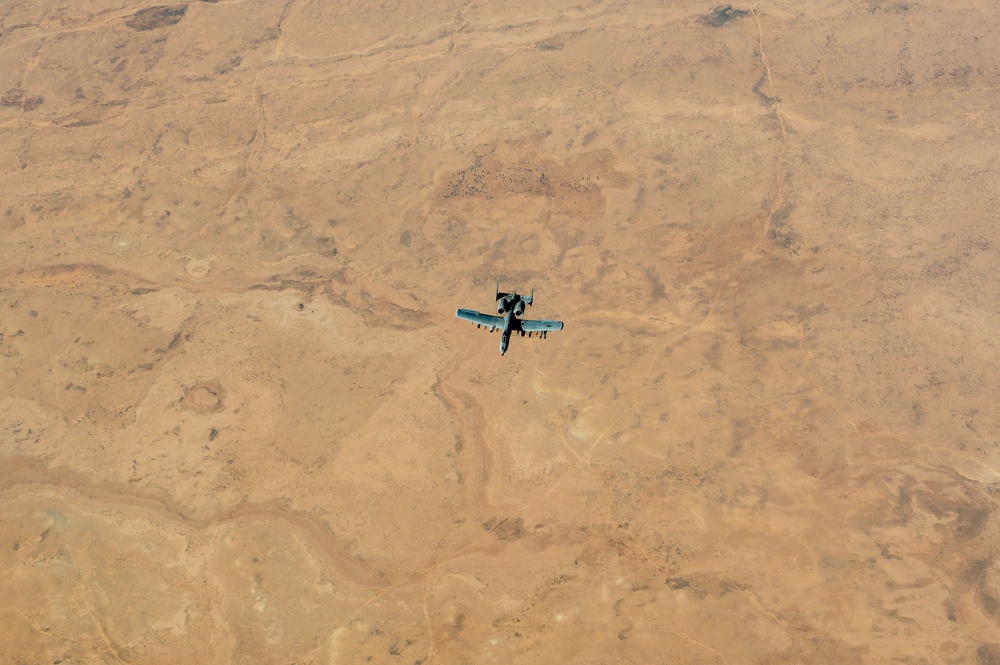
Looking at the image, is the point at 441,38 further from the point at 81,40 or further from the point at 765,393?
the point at 765,393

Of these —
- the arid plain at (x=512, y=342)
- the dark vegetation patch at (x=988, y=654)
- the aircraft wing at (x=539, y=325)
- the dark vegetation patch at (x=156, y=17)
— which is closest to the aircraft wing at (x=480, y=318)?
the aircraft wing at (x=539, y=325)

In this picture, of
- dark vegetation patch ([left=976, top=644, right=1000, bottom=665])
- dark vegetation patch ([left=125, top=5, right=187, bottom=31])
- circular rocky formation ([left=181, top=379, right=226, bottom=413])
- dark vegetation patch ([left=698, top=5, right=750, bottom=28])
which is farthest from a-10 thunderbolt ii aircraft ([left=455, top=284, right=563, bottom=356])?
dark vegetation patch ([left=125, top=5, right=187, bottom=31])

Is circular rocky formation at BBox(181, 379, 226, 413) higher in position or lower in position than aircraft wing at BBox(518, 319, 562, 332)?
lower

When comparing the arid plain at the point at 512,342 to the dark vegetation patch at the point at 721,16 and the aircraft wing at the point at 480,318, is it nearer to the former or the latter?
the dark vegetation patch at the point at 721,16

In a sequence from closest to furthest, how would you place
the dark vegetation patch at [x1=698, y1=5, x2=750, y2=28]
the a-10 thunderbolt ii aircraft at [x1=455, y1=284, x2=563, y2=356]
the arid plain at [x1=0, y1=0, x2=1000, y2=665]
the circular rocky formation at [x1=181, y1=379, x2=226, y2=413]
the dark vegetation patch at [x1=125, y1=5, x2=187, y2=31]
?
the arid plain at [x1=0, y1=0, x2=1000, y2=665] → the a-10 thunderbolt ii aircraft at [x1=455, y1=284, x2=563, y2=356] → the circular rocky formation at [x1=181, y1=379, x2=226, y2=413] → the dark vegetation patch at [x1=698, y1=5, x2=750, y2=28] → the dark vegetation patch at [x1=125, y1=5, x2=187, y2=31]

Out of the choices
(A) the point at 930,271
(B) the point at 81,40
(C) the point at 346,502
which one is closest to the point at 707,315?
(A) the point at 930,271

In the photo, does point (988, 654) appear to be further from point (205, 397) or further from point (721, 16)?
point (721, 16)

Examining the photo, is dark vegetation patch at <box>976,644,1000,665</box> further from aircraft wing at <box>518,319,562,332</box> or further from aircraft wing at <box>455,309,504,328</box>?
aircraft wing at <box>455,309,504,328</box>

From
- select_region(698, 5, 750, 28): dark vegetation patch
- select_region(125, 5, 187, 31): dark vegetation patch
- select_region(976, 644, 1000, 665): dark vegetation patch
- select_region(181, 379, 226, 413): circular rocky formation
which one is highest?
select_region(125, 5, 187, 31): dark vegetation patch
